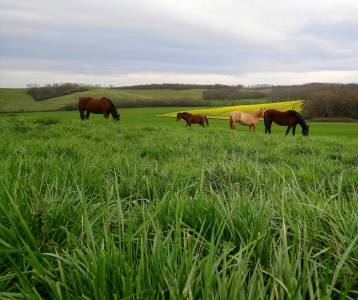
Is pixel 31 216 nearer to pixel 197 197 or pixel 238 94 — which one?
pixel 197 197

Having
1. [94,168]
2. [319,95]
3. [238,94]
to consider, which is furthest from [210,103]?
[94,168]

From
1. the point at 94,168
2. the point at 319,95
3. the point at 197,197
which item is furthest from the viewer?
the point at 319,95

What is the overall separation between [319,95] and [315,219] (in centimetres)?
7184

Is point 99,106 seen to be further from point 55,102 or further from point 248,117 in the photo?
point 55,102

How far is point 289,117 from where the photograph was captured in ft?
80.3

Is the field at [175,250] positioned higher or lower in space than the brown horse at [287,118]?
higher

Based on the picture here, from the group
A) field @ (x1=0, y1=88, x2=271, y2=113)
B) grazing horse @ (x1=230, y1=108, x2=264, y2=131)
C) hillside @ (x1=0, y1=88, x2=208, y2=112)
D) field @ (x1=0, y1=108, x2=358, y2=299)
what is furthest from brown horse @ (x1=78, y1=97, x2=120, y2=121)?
hillside @ (x1=0, y1=88, x2=208, y2=112)

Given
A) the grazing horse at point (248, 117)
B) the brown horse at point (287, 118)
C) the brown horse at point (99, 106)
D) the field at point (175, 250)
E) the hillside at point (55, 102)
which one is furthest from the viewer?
the hillside at point (55, 102)

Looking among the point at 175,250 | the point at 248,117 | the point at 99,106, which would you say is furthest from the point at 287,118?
the point at 175,250

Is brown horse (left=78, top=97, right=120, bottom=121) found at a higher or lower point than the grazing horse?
higher

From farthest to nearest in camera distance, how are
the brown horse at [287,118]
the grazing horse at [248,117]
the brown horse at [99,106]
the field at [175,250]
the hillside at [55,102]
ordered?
the hillside at [55,102]
the grazing horse at [248,117]
the brown horse at [99,106]
the brown horse at [287,118]
the field at [175,250]

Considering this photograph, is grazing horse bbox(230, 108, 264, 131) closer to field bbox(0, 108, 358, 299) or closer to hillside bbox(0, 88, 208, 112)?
field bbox(0, 108, 358, 299)

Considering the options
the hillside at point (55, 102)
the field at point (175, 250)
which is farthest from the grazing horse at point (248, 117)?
the hillside at point (55, 102)

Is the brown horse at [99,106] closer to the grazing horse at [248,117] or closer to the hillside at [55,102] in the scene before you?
the grazing horse at [248,117]
